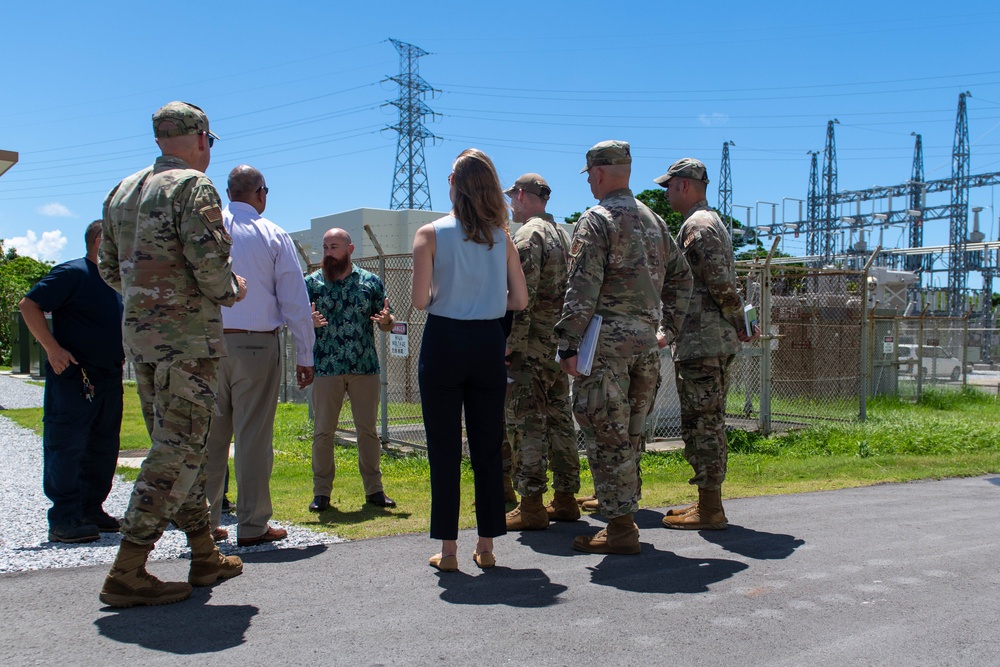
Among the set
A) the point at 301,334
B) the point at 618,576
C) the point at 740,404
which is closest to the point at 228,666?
the point at 618,576

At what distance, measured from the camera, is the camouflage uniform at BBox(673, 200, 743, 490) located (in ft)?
17.6

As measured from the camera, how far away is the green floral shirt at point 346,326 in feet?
20.3

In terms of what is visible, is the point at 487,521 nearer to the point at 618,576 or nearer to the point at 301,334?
the point at 618,576

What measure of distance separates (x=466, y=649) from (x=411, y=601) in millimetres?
627

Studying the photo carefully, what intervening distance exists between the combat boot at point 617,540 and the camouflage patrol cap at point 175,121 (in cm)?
294

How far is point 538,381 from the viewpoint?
17.3 feet

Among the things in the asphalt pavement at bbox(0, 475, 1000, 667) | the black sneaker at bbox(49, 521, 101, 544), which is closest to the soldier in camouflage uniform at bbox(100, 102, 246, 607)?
the asphalt pavement at bbox(0, 475, 1000, 667)

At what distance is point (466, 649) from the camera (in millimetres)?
3133

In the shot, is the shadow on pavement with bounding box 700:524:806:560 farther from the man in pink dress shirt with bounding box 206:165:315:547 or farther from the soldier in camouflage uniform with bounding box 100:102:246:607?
the soldier in camouflage uniform with bounding box 100:102:246:607

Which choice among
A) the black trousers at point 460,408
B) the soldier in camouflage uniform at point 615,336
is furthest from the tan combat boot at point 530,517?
the black trousers at point 460,408

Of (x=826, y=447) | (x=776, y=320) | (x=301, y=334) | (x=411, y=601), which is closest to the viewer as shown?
(x=411, y=601)

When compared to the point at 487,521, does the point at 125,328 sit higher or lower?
higher

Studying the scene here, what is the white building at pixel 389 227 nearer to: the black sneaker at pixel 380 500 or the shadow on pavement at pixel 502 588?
the black sneaker at pixel 380 500

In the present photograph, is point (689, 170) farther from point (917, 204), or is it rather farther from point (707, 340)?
point (917, 204)
